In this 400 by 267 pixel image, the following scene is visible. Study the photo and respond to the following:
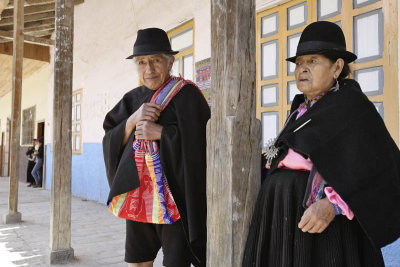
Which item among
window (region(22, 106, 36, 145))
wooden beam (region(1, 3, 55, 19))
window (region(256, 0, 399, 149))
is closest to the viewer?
window (region(256, 0, 399, 149))

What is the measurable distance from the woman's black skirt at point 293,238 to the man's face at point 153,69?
87 centimetres

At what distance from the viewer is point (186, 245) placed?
1.98 m

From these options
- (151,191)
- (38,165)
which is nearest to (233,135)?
(151,191)

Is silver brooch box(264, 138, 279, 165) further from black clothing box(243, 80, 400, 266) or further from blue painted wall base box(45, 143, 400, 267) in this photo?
blue painted wall base box(45, 143, 400, 267)

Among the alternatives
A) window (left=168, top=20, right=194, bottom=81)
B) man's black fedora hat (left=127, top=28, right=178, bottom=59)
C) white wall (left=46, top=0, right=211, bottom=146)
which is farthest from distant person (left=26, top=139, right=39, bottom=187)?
man's black fedora hat (left=127, top=28, right=178, bottom=59)

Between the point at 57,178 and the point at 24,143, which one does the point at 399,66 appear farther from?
the point at 24,143

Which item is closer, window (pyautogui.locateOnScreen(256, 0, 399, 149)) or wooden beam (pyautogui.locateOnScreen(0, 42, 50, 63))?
window (pyautogui.locateOnScreen(256, 0, 399, 149))

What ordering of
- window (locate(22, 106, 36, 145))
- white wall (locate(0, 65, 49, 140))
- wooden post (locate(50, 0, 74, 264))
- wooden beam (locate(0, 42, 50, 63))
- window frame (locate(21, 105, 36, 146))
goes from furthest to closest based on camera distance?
window (locate(22, 106, 36, 145))
window frame (locate(21, 105, 36, 146))
white wall (locate(0, 65, 49, 140))
wooden beam (locate(0, 42, 50, 63))
wooden post (locate(50, 0, 74, 264))

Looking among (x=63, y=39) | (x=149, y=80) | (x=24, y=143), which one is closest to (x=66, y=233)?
(x=63, y=39)

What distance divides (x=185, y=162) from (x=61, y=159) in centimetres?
222

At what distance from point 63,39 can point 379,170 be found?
3403mm

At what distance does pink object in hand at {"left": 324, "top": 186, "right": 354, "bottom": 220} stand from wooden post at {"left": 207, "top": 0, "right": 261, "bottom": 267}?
327 millimetres

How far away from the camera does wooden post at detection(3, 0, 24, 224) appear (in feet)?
19.2

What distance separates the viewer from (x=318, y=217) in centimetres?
137
